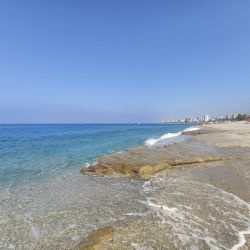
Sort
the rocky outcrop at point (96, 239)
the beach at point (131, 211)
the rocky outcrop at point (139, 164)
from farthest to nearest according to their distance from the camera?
the rocky outcrop at point (139, 164) → the beach at point (131, 211) → the rocky outcrop at point (96, 239)

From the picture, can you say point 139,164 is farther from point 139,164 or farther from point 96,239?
point 96,239

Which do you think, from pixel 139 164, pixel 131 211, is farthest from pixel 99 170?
pixel 131 211

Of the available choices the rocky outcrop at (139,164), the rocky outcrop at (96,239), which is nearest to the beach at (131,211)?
the rocky outcrop at (96,239)

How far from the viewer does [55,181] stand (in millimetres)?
12945

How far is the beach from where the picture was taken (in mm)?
6113

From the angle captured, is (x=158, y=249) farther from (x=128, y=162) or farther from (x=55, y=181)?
(x=128, y=162)

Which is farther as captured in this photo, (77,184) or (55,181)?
(55,181)

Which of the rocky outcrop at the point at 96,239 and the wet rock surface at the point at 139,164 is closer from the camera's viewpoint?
the rocky outcrop at the point at 96,239

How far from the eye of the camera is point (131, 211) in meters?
8.16

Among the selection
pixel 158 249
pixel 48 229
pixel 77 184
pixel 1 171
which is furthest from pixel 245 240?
pixel 1 171

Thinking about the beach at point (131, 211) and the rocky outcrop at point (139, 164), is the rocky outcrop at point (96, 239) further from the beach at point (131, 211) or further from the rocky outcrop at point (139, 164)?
the rocky outcrop at point (139, 164)

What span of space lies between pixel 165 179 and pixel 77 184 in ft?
15.1

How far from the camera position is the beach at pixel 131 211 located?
611 cm

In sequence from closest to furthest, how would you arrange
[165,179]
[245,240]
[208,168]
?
[245,240] → [165,179] → [208,168]
